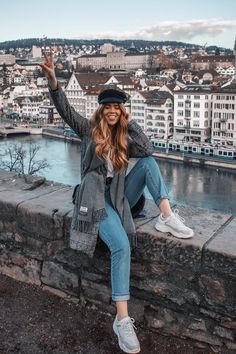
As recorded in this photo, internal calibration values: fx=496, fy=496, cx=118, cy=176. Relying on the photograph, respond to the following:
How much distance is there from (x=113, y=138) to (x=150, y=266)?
455 millimetres

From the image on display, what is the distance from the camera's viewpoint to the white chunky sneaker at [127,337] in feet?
4.88

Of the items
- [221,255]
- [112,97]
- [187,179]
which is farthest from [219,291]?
[187,179]

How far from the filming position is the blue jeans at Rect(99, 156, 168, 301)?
1.54 meters

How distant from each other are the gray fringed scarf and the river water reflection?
1499 cm

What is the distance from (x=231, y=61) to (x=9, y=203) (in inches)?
2929

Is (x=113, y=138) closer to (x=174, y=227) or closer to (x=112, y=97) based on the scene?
(x=112, y=97)

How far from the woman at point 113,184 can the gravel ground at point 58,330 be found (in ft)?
0.48

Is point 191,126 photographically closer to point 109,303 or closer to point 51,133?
point 51,133

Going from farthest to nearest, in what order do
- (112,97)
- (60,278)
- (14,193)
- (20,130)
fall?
(20,130) < (14,193) < (60,278) < (112,97)

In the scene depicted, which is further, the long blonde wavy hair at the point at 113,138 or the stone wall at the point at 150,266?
the long blonde wavy hair at the point at 113,138

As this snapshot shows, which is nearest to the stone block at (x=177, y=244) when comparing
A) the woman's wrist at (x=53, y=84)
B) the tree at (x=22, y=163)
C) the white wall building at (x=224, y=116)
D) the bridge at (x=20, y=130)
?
the woman's wrist at (x=53, y=84)

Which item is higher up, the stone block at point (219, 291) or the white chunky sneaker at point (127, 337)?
the stone block at point (219, 291)

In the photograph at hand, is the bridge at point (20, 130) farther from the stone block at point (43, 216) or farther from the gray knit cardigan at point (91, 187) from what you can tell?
the gray knit cardigan at point (91, 187)

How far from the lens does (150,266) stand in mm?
1662
